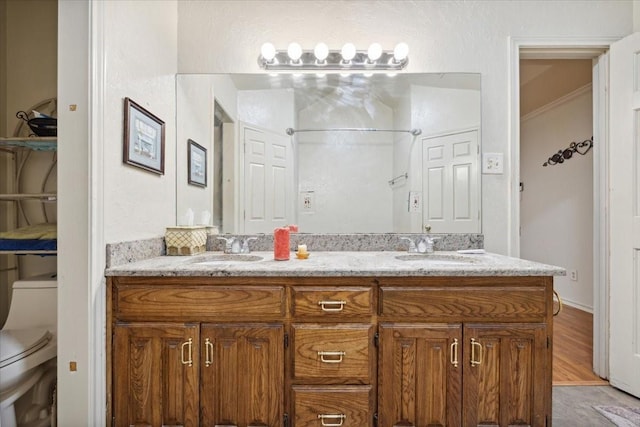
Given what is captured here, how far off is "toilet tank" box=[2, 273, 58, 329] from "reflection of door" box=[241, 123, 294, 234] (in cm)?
96

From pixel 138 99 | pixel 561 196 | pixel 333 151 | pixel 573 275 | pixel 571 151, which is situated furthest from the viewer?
pixel 561 196

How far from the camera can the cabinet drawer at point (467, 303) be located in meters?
1.20

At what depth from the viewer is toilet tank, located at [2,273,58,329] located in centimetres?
143

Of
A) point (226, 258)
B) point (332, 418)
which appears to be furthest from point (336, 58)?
point (332, 418)

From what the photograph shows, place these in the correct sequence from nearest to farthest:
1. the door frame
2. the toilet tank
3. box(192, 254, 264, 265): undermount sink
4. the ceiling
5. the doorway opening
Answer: the toilet tank → box(192, 254, 264, 265): undermount sink → the door frame → the ceiling → the doorway opening

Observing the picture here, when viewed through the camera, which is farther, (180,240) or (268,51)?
(268,51)

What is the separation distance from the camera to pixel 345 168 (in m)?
1.81

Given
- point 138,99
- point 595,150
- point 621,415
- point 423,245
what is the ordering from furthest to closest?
point 595,150, point 423,245, point 621,415, point 138,99

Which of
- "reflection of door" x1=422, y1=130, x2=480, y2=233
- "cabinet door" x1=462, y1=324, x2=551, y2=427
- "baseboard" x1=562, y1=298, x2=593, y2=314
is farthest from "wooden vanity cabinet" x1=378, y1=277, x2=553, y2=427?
"baseboard" x1=562, y1=298, x2=593, y2=314

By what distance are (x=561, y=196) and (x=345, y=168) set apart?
3.02m

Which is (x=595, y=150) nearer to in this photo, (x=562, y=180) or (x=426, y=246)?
(x=426, y=246)

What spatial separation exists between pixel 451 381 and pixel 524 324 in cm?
36

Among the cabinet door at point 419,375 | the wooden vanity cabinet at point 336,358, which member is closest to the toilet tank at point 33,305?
the wooden vanity cabinet at point 336,358

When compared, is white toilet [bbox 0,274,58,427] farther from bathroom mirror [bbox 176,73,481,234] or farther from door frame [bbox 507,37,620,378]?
door frame [bbox 507,37,620,378]
